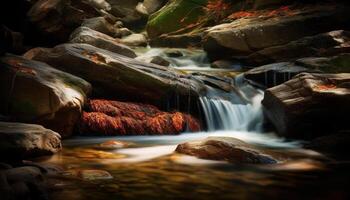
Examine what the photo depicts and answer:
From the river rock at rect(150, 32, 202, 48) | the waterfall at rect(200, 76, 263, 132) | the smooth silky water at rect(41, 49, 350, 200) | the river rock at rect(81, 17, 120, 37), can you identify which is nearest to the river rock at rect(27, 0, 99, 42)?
the river rock at rect(81, 17, 120, 37)

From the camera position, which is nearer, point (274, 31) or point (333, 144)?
point (333, 144)

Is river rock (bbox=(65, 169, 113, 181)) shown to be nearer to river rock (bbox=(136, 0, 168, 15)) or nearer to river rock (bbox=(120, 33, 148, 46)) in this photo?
river rock (bbox=(120, 33, 148, 46))

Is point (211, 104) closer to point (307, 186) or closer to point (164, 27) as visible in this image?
point (307, 186)

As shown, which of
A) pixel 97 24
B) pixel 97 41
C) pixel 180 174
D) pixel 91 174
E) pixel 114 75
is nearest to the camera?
pixel 91 174

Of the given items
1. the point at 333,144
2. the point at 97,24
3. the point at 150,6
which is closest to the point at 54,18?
the point at 97,24

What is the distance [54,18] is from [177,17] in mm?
8176

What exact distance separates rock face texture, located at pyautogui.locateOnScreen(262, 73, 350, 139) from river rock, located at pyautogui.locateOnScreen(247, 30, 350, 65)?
173 inches

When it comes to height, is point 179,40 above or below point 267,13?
below

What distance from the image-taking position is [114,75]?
10.4m

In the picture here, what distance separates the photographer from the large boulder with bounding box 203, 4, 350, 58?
15.1 m

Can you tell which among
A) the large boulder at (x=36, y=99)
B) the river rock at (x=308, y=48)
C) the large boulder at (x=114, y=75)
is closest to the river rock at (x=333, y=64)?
the river rock at (x=308, y=48)

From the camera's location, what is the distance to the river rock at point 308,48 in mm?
13203

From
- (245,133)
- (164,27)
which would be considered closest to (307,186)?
(245,133)

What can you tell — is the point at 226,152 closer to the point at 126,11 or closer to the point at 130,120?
the point at 130,120
